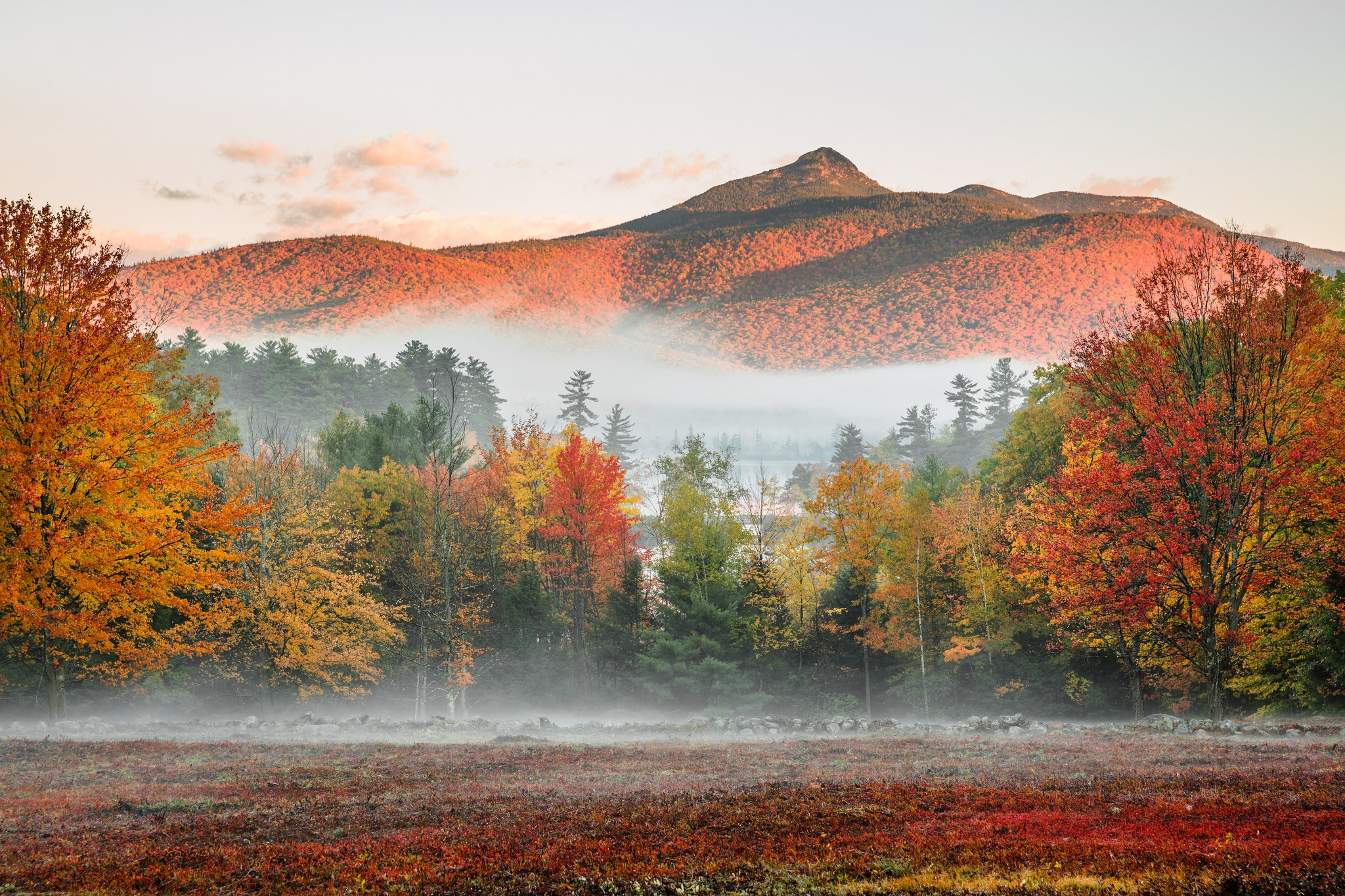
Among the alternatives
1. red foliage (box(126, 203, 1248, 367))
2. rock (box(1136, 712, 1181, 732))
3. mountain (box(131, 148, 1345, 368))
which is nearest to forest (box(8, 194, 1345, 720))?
rock (box(1136, 712, 1181, 732))

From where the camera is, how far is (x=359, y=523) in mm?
43531

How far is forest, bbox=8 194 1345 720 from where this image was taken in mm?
21422

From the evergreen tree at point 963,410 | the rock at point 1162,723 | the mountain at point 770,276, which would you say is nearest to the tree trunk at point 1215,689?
the rock at point 1162,723

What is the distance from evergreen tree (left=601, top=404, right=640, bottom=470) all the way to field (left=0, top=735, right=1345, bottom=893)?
268ft

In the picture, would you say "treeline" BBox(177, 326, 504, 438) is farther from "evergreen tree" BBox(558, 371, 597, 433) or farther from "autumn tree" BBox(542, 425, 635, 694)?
"autumn tree" BBox(542, 425, 635, 694)

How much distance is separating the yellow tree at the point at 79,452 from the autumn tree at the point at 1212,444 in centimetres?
2825

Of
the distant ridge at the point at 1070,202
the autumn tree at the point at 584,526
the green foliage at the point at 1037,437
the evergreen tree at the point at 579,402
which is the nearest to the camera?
the green foliage at the point at 1037,437

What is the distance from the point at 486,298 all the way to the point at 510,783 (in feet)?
475

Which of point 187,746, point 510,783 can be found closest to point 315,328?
point 187,746

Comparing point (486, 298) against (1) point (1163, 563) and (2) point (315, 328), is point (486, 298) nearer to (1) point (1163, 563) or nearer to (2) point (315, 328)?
(2) point (315, 328)

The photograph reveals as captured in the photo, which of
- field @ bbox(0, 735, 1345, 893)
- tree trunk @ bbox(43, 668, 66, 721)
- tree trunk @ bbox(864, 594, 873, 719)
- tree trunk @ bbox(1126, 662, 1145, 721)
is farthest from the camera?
tree trunk @ bbox(864, 594, 873, 719)

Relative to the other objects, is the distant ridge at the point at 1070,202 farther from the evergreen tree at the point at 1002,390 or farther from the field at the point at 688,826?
the field at the point at 688,826

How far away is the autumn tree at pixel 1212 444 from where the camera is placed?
22531mm

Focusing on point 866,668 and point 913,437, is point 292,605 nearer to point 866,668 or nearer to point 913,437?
point 866,668
